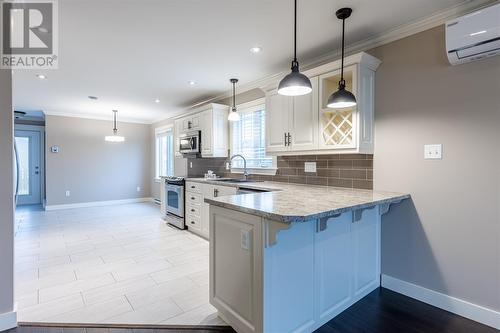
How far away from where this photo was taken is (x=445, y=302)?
2.22 metres

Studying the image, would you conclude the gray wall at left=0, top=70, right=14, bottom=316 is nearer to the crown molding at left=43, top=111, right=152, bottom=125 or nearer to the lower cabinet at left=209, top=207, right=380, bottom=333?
the lower cabinet at left=209, top=207, right=380, bottom=333

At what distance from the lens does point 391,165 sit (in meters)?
2.58

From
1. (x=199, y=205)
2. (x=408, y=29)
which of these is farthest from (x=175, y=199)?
(x=408, y=29)

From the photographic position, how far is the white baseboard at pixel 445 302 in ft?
6.55

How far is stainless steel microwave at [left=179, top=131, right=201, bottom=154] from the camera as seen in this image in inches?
198

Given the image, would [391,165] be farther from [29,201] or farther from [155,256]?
[29,201]

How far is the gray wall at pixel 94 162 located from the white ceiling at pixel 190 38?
7.68ft

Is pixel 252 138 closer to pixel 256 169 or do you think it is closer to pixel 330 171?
pixel 256 169

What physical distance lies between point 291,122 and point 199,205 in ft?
6.97

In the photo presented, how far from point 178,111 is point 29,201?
17.7 feet

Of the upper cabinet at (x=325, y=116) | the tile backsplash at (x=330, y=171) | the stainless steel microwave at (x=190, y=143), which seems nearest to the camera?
the upper cabinet at (x=325, y=116)

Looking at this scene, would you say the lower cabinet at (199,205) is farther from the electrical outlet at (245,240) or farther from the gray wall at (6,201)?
the gray wall at (6,201)

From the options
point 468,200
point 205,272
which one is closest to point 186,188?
point 205,272

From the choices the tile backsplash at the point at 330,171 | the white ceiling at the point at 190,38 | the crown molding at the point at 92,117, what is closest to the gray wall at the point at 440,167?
the tile backsplash at the point at 330,171
